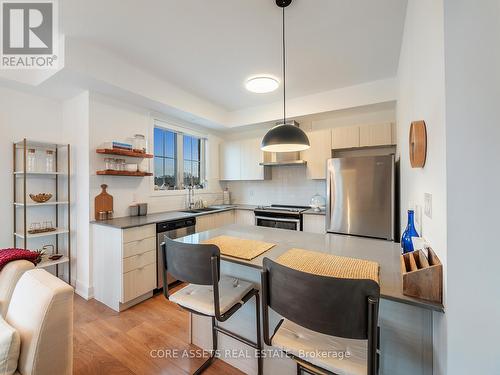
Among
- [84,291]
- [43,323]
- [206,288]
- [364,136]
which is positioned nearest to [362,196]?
[364,136]

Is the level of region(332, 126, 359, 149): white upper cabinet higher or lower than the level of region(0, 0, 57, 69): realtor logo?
lower

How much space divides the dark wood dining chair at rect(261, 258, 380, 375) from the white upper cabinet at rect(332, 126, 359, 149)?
9.14ft

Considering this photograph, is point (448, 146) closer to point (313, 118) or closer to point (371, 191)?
point (371, 191)

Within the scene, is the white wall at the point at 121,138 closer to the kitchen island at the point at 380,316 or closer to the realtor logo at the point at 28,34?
the realtor logo at the point at 28,34

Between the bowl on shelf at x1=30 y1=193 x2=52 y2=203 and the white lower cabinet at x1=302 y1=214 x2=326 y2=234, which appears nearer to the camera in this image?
the bowl on shelf at x1=30 y1=193 x2=52 y2=203

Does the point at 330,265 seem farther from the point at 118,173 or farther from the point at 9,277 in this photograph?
the point at 118,173

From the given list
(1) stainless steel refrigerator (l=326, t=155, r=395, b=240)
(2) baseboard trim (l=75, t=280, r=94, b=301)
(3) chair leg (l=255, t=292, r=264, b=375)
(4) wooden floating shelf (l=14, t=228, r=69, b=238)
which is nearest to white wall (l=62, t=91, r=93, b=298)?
(2) baseboard trim (l=75, t=280, r=94, b=301)

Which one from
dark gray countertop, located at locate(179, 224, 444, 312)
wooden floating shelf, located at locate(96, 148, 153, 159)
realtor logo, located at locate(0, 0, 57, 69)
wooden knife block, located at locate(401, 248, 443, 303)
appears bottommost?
dark gray countertop, located at locate(179, 224, 444, 312)

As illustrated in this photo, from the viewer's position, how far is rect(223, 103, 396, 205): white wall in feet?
11.1

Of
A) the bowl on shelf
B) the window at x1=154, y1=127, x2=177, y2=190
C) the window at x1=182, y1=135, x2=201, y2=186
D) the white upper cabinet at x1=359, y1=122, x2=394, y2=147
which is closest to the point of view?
the bowl on shelf

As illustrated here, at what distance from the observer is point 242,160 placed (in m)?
4.29

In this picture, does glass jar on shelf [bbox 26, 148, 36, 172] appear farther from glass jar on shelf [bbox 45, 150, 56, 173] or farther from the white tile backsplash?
the white tile backsplash

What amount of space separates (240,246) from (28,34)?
278 centimetres

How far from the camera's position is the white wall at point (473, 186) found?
0.76 meters
